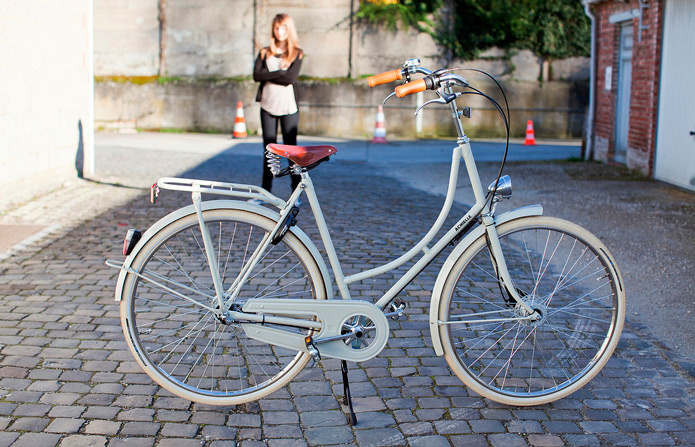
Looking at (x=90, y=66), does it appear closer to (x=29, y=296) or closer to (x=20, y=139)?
(x=20, y=139)

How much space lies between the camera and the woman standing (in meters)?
8.91

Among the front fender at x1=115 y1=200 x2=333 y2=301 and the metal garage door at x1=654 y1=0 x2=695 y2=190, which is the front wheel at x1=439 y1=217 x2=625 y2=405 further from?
the metal garage door at x1=654 y1=0 x2=695 y2=190

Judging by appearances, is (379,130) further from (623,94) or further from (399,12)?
(623,94)

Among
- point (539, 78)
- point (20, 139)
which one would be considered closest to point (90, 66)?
point (20, 139)

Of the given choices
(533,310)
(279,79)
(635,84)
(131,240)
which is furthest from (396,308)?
(635,84)

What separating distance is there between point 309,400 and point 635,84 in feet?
34.4

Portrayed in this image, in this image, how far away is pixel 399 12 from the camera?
20.3 meters

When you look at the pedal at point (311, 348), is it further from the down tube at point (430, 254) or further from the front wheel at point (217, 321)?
the down tube at point (430, 254)

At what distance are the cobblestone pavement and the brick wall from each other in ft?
25.4

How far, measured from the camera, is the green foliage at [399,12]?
20.2m

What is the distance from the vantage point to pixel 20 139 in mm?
9234

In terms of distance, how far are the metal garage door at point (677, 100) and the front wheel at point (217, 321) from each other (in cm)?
834

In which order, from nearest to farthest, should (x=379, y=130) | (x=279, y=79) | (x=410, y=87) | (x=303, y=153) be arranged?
(x=410, y=87) < (x=303, y=153) < (x=279, y=79) < (x=379, y=130)

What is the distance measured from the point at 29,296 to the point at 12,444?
2.37 meters
